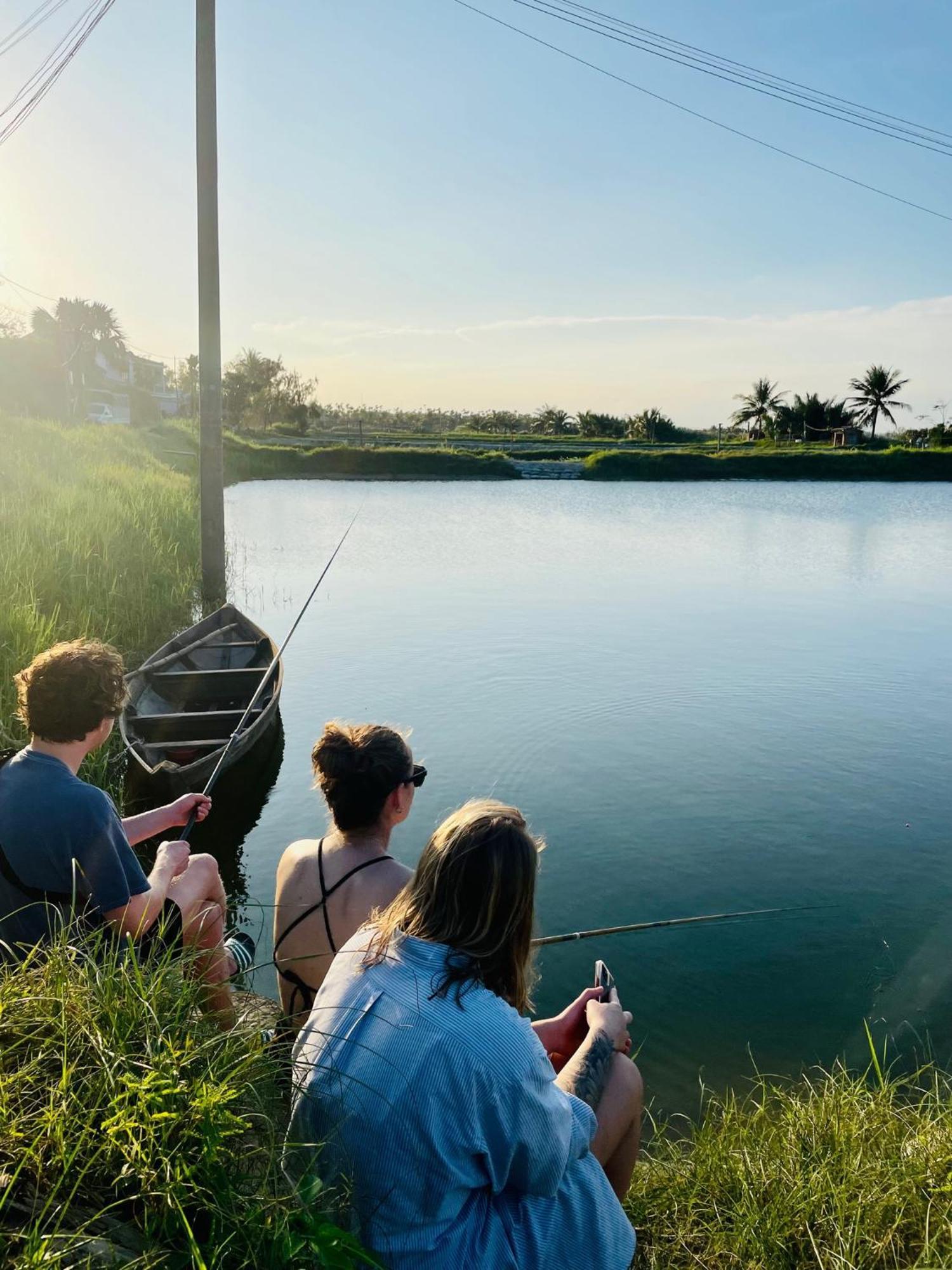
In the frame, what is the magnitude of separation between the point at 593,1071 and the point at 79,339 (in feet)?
188

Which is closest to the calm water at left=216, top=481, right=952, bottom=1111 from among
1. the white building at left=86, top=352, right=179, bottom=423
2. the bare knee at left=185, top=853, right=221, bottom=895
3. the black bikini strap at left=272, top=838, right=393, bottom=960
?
the bare knee at left=185, top=853, right=221, bottom=895

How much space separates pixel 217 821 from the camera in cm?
618

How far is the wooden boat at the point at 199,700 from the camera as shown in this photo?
5.74 meters

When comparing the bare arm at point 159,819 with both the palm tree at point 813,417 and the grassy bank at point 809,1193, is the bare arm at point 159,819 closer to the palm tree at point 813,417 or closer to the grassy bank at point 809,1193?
the grassy bank at point 809,1193

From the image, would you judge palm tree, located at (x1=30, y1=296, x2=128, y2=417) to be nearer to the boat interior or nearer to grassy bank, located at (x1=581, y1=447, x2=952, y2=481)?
grassy bank, located at (x1=581, y1=447, x2=952, y2=481)

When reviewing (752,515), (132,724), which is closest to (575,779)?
(132,724)

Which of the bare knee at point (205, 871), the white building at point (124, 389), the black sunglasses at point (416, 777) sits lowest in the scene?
the bare knee at point (205, 871)

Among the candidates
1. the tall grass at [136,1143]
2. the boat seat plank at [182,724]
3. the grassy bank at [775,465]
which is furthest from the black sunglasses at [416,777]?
the grassy bank at [775,465]

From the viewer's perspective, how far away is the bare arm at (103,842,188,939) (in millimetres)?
2527

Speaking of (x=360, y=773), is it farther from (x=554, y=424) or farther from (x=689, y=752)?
(x=554, y=424)

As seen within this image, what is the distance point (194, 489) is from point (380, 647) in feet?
27.4

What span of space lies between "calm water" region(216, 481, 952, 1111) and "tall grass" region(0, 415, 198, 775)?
144 cm

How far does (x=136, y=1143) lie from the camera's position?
1.50 m

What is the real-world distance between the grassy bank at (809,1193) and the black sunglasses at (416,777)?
1.19 m
